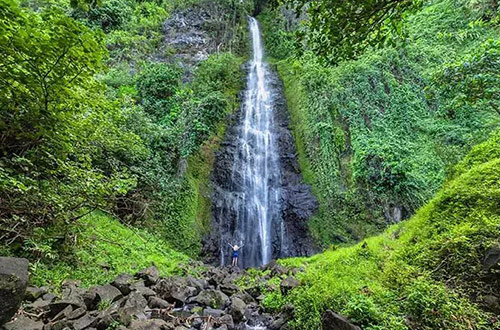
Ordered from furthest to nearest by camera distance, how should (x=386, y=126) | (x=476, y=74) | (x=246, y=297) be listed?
(x=386, y=126), (x=246, y=297), (x=476, y=74)

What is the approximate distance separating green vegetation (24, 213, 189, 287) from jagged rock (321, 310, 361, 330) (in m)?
4.03

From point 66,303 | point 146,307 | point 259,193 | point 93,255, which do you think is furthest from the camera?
point 259,193

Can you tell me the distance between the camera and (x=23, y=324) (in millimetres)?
3014

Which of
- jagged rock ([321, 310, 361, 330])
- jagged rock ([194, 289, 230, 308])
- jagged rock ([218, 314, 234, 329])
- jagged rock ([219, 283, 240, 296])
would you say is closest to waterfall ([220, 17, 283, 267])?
jagged rock ([219, 283, 240, 296])

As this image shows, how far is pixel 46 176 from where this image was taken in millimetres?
4766

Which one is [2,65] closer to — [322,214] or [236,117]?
[322,214]

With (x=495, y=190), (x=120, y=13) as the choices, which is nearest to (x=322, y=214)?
(x=495, y=190)

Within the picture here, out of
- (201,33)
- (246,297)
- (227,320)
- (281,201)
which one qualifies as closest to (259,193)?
(281,201)

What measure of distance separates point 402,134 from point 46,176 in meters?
12.7

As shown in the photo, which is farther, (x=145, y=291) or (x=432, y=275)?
(x=145, y=291)

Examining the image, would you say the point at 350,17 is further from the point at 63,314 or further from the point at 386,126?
the point at 386,126

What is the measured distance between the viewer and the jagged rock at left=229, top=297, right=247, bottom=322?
5.03m

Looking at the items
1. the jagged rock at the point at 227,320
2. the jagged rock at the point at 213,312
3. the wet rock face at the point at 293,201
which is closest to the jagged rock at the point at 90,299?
the jagged rock at the point at 213,312

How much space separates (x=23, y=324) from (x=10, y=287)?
2.33 feet
